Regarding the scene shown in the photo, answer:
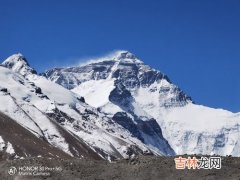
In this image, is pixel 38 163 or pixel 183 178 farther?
pixel 38 163

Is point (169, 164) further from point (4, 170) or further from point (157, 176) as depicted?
point (4, 170)

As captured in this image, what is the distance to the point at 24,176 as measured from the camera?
4409 inches

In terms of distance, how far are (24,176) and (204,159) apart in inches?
1117

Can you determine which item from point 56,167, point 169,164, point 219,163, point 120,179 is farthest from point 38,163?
point 219,163

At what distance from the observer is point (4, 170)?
4515 inches

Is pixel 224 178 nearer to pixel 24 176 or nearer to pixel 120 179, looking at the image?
pixel 120 179

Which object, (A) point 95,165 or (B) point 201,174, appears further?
(A) point 95,165

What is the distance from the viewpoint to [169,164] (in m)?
114

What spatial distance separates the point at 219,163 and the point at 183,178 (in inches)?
282

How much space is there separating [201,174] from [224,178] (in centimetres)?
356

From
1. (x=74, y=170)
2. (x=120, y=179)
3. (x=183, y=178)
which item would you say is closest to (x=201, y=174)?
(x=183, y=178)

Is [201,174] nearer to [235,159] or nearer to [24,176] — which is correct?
[235,159]

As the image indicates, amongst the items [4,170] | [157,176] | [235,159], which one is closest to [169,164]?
[157,176]

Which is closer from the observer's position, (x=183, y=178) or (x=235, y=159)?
(x=183, y=178)
